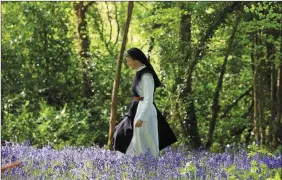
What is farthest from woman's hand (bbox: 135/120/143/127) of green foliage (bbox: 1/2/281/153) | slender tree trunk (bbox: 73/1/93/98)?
slender tree trunk (bbox: 73/1/93/98)

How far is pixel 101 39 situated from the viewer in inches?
563

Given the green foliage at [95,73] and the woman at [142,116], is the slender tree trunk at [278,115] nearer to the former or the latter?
the green foliage at [95,73]

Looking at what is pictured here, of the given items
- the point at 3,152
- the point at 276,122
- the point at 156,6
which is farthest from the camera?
the point at 156,6

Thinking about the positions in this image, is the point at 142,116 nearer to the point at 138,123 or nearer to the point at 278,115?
the point at 138,123

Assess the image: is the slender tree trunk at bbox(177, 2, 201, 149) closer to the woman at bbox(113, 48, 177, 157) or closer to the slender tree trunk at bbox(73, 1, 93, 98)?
the woman at bbox(113, 48, 177, 157)

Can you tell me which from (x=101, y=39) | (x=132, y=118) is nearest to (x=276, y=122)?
(x=132, y=118)

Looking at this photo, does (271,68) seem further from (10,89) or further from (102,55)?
(10,89)

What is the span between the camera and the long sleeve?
7582mm

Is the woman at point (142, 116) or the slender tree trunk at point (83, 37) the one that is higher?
the slender tree trunk at point (83, 37)

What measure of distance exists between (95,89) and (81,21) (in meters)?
1.63

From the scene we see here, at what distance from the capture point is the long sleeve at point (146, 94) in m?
7.58

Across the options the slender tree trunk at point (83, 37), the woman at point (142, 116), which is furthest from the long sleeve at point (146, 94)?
the slender tree trunk at point (83, 37)

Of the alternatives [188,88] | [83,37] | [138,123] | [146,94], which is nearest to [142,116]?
[138,123]

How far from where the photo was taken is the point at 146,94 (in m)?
7.66
